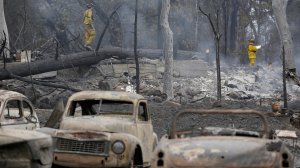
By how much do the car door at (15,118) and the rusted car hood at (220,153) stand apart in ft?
13.3

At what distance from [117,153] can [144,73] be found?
2003 centimetres

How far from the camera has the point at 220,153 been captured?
6789 millimetres

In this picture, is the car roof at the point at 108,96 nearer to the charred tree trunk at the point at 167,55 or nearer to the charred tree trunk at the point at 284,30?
the charred tree trunk at the point at 167,55

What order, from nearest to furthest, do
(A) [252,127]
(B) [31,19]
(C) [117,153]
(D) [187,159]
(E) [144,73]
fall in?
(D) [187,159], (C) [117,153], (A) [252,127], (E) [144,73], (B) [31,19]

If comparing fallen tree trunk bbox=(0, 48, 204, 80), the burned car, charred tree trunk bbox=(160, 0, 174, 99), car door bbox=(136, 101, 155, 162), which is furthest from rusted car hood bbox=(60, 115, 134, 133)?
charred tree trunk bbox=(160, 0, 174, 99)

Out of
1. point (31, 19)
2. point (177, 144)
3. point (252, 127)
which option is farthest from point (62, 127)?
point (31, 19)

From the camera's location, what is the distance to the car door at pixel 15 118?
33.7ft

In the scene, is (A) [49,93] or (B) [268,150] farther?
(A) [49,93]

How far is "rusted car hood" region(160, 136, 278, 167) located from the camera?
22.1 feet

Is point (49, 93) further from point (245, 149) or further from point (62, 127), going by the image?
point (245, 149)

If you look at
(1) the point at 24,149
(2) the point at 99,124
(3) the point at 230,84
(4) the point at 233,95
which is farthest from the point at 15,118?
(3) the point at 230,84

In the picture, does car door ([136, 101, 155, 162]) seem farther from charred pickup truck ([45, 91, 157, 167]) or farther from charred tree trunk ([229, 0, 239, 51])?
charred tree trunk ([229, 0, 239, 51])

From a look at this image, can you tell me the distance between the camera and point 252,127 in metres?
17.0

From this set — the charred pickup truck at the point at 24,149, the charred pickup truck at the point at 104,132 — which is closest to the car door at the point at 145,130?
the charred pickup truck at the point at 104,132
